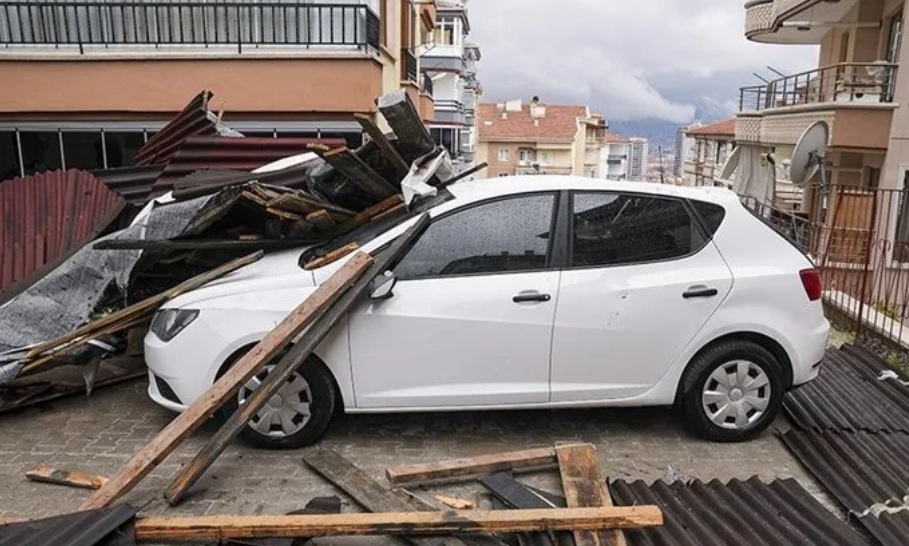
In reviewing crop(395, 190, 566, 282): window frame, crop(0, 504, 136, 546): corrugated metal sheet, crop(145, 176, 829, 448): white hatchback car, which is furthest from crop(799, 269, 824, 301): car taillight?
crop(0, 504, 136, 546): corrugated metal sheet

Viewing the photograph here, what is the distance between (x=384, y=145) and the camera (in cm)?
494

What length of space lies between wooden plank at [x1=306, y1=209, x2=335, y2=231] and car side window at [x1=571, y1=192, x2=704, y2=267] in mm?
1752

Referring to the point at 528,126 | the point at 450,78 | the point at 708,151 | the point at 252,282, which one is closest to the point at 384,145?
the point at 252,282

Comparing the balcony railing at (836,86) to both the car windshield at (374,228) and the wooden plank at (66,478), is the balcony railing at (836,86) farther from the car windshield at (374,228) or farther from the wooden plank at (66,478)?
the wooden plank at (66,478)

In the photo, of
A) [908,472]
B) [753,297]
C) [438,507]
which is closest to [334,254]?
[438,507]

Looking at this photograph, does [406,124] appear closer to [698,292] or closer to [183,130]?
[698,292]

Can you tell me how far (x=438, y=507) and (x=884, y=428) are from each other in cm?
323

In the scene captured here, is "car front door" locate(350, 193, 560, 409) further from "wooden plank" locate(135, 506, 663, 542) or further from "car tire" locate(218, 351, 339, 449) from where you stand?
"wooden plank" locate(135, 506, 663, 542)

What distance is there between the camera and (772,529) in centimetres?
345

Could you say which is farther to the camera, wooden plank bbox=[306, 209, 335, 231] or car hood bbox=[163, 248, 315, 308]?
wooden plank bbox=[306, 209, 335, 231]

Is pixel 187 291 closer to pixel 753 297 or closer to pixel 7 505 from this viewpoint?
pixel 7 505

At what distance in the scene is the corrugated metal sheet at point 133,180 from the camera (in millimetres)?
6602

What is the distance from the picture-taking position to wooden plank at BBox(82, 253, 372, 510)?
11.8ft

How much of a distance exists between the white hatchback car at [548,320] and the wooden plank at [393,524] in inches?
41.3
